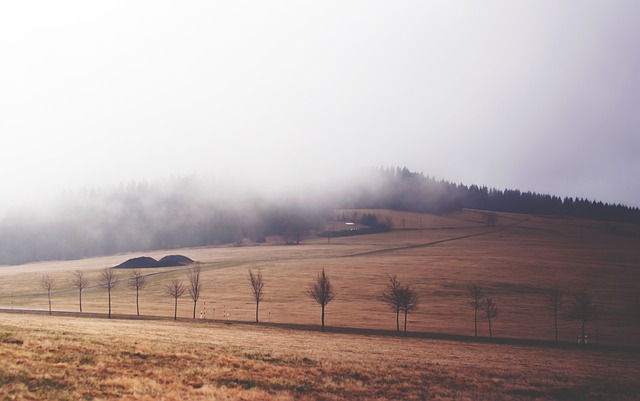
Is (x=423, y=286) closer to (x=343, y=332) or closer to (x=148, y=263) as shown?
(x=343, y=332)

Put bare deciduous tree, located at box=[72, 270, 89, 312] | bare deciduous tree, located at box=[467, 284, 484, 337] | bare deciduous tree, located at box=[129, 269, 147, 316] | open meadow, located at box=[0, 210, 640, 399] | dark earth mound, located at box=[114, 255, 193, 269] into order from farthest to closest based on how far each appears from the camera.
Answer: dark earth mound, located at box=[114, 255, 193, 269]
bare deciduous tree, located at box=[72, 270, 89, 312]
bare deciduous tree, located at box=[129, 269, 147, 316]
bare deciduous tree, located at box=[467, 284, 484, 337]
open meadow, located at box=[0, 210, 640, 399]

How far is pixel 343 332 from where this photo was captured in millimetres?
63000

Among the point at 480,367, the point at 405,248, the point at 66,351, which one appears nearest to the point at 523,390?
the point at 480,367

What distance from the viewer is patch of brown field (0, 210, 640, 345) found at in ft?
248

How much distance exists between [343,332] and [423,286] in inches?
1969

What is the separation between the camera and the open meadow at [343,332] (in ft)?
68.1

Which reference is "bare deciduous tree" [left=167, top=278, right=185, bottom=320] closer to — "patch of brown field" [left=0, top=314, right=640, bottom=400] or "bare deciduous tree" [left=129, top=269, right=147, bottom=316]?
"bare deciduous tree" [left=129, top=269, right=147, bottom=316]

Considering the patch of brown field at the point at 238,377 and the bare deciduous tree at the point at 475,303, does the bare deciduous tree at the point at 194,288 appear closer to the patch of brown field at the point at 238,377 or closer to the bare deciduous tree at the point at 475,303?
the bare deciduous tree at the point at 475,303

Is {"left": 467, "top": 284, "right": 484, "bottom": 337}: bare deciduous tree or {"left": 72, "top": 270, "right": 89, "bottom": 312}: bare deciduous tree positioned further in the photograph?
{"left": 72, "top": 270, "right": 89, "bottom": 312}: bare deciduous tree

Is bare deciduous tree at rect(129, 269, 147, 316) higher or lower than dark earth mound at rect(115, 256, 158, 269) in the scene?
higher

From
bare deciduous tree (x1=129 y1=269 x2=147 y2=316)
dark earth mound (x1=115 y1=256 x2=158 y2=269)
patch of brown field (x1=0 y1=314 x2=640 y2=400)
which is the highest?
patch of brown field (x1=0 y1=314 x2=640 y2=400)

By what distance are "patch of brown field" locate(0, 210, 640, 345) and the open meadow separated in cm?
57

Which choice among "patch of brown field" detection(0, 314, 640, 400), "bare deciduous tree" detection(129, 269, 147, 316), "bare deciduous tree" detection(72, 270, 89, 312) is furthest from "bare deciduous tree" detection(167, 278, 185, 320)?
"patch of brown field" detection(0, 314, 640, 400)

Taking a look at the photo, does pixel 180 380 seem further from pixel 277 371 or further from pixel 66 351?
pixel 66 351
